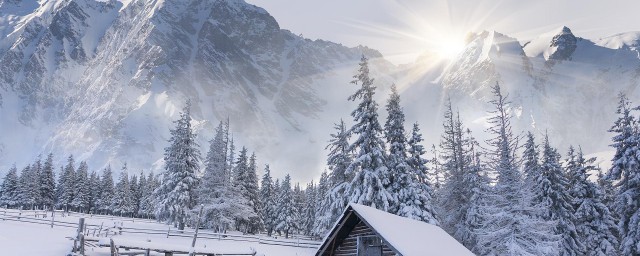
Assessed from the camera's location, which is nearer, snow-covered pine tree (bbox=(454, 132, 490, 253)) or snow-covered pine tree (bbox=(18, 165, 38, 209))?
snow-covered pine tree (bbox=(454, 132, 490, 253))

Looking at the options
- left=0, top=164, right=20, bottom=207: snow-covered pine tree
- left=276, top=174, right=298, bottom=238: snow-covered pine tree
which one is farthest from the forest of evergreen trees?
left=0, top=164, right=20, bottom=207: snow-covered pine tree

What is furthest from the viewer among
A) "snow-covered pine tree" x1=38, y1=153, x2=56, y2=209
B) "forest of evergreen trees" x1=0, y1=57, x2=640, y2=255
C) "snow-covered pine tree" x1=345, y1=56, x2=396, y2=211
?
"snow-covered pine tree" x1=38, y1=153, x2=56, y2=209

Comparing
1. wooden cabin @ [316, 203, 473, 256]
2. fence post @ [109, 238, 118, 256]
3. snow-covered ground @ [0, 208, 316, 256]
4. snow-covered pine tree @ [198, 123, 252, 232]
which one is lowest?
snow-covered ground @ [0, 208, 316, 256]

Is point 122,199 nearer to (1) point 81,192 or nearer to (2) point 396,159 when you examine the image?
(1) point 81,192

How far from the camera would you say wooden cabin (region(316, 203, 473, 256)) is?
18.1m

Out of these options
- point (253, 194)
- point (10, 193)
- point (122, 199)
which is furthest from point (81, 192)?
point (253, 194)

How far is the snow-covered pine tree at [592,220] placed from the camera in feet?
125

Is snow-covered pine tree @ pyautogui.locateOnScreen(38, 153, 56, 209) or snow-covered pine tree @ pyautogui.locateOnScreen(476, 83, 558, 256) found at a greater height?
snow-covered pine tree @ pyautogui.locateOnScreen(38, 153, 56, 209)

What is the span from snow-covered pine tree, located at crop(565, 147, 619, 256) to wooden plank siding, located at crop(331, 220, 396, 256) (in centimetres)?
2580

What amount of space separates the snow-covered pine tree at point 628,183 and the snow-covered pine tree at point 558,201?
4.36 meters

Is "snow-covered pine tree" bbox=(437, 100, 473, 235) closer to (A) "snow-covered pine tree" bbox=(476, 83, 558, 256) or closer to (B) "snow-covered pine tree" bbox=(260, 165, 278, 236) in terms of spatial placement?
(A) "snow-covered pine tree" bbox=(476, 83, 558, 256)

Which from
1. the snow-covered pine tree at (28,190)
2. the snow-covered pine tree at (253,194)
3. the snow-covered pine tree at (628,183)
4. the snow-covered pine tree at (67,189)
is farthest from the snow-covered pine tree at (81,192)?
the snow-covered pine tree at (628,183)

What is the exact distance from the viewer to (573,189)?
131ft

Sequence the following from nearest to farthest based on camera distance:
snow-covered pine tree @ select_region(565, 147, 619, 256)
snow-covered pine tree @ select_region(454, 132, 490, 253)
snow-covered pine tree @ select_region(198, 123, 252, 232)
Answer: snow-covered pine tree @ select_region(454, 132, 490, 253) < snow-covered pine tree @ select_region(565, 147, 619, 256) < snow-covered pine tree @ select_region(198, 123, 252, 232)
